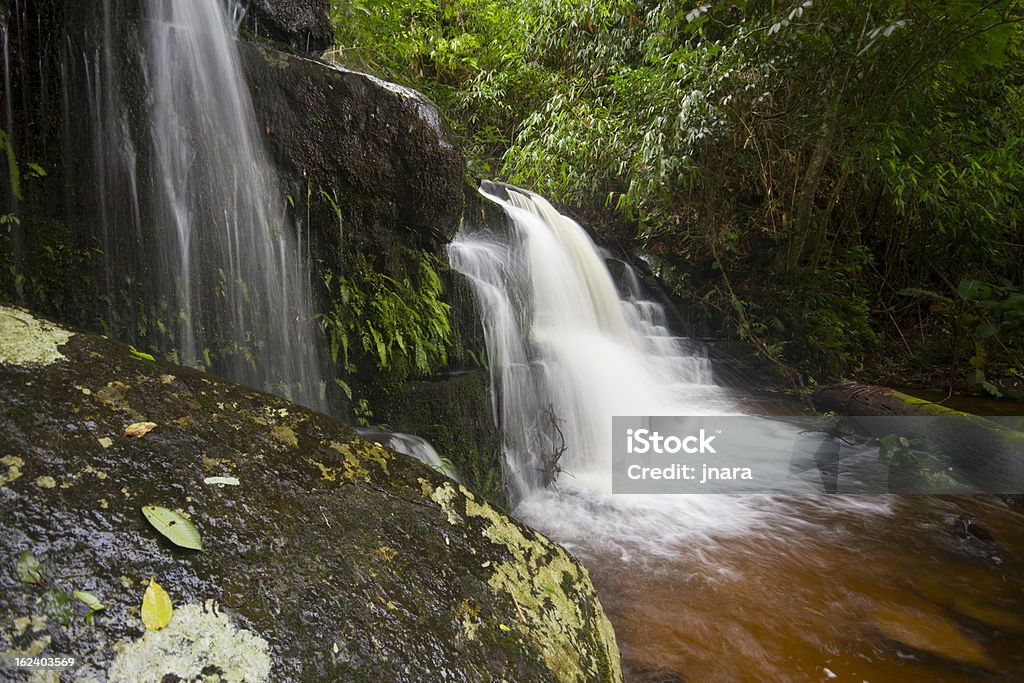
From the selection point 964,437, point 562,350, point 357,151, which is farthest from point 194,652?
Result: point 964,437

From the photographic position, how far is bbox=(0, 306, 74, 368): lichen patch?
1342 millimetres

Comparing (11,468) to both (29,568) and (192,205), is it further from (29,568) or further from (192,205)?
(192,205)

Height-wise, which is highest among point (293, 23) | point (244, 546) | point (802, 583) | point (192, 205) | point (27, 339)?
point (293, 23)

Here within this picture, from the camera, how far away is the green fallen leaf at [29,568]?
3.04 ft

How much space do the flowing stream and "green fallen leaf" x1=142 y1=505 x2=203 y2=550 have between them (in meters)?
1.94

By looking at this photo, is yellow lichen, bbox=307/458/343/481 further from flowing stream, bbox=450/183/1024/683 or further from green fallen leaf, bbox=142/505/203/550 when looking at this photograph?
flowing stream, bbox=450/183/1024/683

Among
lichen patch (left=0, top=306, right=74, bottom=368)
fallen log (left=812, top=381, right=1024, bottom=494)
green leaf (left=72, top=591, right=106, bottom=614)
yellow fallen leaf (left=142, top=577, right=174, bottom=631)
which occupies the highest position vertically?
lichen patch (left=0, top=306, right=74, bottom=368)

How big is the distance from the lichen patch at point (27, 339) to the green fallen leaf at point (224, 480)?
1.83 feet

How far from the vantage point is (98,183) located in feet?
7.98

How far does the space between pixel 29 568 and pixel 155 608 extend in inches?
8.5

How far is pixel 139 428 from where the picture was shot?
1.29 metres

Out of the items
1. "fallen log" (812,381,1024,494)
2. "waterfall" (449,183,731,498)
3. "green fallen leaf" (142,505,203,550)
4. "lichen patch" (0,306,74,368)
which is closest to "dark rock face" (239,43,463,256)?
"waterfall" (449,183,731,498)

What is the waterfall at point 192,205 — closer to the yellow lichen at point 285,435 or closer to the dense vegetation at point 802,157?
the yellow lichen at point 285,435

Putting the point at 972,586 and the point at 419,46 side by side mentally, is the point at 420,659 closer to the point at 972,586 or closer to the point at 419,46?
the point at 972,586
